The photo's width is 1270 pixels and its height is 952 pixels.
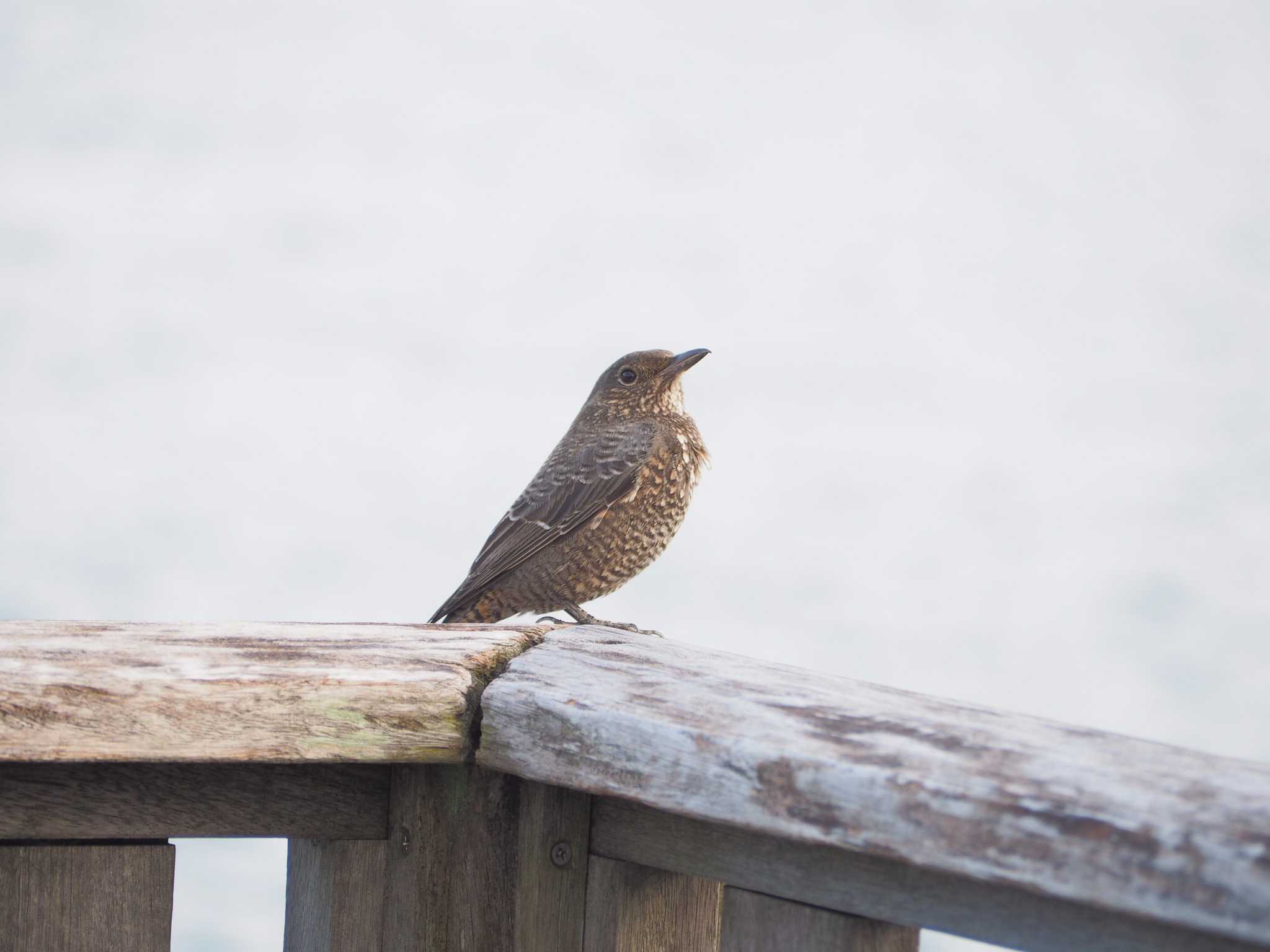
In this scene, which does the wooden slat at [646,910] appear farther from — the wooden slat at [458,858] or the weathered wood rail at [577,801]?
the wooden slat at [458,858]

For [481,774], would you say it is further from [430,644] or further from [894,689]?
[894,689]

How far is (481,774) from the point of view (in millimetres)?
1967

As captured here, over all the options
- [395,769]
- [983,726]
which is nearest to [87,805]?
[395,769]

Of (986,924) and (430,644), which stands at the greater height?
(430,644)

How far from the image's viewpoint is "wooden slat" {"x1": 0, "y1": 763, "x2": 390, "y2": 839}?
178cm

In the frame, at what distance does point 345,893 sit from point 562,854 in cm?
38

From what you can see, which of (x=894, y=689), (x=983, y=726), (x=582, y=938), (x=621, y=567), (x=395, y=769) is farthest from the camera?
(x=621, y=567)

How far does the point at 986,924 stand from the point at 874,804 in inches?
5.8

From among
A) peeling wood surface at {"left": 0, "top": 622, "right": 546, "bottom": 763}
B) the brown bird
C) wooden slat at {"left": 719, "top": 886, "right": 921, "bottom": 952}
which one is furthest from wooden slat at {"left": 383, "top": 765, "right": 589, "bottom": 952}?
the brown bird

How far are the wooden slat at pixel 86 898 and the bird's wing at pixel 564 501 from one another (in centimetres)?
313

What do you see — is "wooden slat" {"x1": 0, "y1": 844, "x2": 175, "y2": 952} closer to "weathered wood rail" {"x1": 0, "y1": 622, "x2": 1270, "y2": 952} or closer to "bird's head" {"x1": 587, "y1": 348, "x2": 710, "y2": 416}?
"weathered wood rail" {"x1": 0, "y1": 622, "x2": 1270, "y2": 952}

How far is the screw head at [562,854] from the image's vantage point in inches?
73.5

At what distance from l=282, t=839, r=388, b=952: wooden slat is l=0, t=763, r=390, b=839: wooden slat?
41 mm

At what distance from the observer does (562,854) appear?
187 cm
